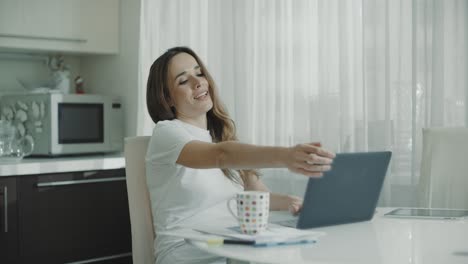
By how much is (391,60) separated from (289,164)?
142cm

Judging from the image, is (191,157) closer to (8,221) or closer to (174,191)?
(174,191)

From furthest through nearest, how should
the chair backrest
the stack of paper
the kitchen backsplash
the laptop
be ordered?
the kitchen backsplash, the chair backrest, the laptop, the stack of paper

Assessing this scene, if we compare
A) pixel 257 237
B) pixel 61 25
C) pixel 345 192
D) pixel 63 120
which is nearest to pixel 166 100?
pixel 345 192

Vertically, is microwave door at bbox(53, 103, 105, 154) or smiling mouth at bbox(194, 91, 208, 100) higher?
smiling mouth at bbox(194, 91, 208, 100)

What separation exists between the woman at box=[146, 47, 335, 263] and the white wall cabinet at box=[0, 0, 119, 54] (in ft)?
5.25

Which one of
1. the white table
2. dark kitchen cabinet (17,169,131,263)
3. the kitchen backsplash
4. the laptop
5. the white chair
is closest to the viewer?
the white table

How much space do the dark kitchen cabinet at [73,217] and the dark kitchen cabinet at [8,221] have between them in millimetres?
28

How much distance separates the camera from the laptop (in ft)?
5.47

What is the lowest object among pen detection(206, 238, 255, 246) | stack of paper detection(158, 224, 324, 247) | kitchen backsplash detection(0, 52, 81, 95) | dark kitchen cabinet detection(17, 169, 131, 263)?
dark kitchen cabinet detection(17, 169, 131, 263)

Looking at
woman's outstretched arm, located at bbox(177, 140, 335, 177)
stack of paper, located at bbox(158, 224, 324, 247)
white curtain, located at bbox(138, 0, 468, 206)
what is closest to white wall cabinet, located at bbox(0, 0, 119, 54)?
white curtain, located at bbox(138, 0, 468, 206)

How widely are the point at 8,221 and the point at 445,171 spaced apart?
1.85 m

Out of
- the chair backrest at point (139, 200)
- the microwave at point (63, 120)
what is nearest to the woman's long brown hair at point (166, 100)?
the chair backrest at point (139, 200)

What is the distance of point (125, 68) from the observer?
407cm

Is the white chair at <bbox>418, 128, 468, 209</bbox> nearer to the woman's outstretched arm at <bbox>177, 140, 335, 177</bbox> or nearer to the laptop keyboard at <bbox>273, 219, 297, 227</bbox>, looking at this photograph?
the laptop keyboard at <bbox>273, 219, 297, 227</bbox>
